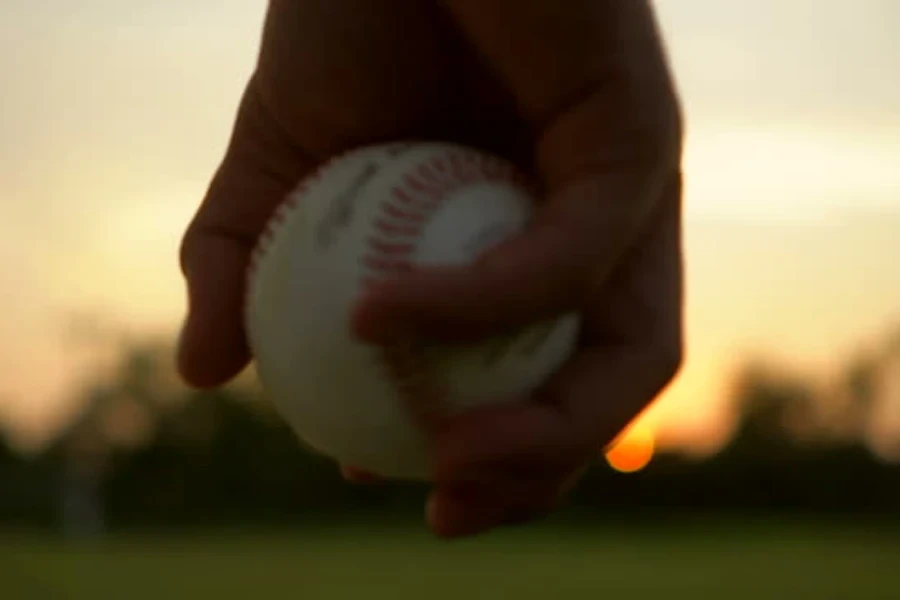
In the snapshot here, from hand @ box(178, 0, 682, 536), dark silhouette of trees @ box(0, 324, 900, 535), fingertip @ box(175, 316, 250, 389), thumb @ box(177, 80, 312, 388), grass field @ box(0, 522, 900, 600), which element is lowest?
dark silhouette of trees @ box(0, 324, 900, 535)

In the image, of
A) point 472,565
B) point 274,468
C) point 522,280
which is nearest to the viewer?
point 522,280

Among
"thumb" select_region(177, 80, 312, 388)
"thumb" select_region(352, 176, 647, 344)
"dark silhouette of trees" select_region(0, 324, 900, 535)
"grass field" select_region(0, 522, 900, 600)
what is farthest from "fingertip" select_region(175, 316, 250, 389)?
"dark silhouette of trees" select_region(0, 324, 900, 535)

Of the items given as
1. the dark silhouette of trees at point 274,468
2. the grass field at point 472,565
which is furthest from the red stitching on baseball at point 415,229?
the dark silhouette of trees at point 274,468

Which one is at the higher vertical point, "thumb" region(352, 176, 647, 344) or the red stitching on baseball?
"thumb" region(352, 176, 647, 344)

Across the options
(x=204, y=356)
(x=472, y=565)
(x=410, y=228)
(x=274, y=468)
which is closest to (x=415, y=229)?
(x=410, y=228)

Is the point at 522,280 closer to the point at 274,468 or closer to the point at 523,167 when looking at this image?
the point at 523,167

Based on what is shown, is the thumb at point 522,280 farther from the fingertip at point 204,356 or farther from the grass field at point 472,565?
the grass field at point 472,565

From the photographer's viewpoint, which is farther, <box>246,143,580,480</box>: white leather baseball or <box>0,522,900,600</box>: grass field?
<box>0,522,900,600</box>: grass field

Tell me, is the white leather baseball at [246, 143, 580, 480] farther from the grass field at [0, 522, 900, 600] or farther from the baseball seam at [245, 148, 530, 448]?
the grass field at [0, 522, 900, 600]
